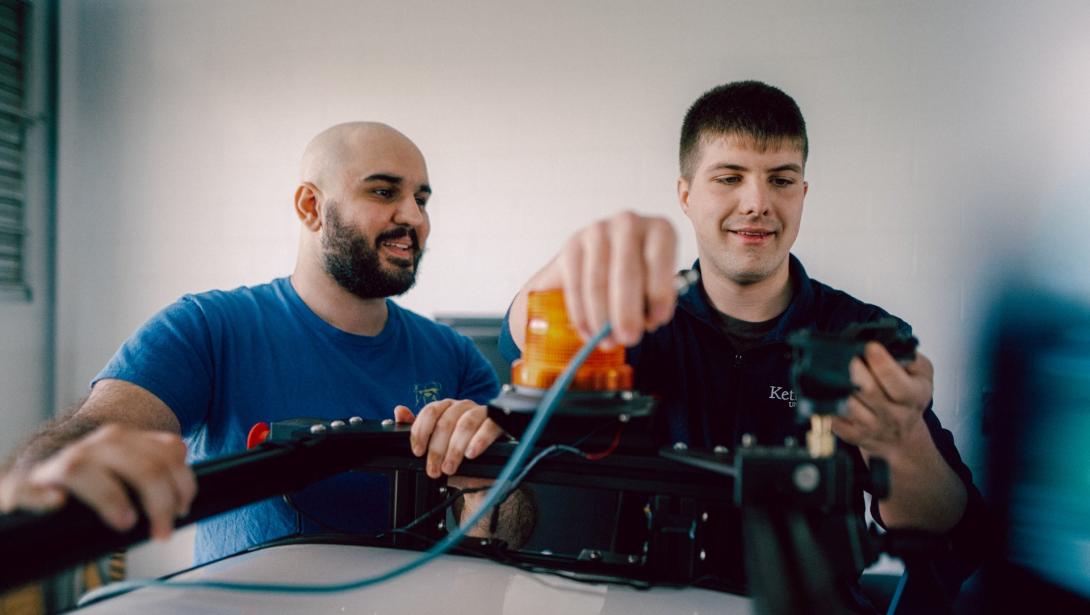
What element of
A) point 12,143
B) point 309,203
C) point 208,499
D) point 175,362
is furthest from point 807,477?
point 12,143

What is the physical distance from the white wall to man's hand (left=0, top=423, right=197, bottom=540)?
5.44 feet

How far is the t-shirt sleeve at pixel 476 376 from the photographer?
66.2 inches

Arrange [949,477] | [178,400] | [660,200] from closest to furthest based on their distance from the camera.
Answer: [949,477] < [178,400] < [660,200]

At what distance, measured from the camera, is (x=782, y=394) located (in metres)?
1.33

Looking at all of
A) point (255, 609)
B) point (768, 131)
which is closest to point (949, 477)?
point (768, 131)

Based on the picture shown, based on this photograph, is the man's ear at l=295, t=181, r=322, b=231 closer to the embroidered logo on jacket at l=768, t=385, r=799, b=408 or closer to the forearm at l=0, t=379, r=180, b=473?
the forearm at l=0, t=379, r=180, b=473

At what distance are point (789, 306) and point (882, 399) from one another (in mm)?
749

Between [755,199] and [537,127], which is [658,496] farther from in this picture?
[537,127]

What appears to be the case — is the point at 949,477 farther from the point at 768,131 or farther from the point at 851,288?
the point at 851,288

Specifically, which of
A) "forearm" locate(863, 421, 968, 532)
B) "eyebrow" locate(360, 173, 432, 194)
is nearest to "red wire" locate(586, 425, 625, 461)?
"forearm" locate(863, 421, 968, 532)

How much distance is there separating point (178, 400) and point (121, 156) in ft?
5.81

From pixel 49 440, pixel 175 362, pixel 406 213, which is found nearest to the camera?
pixel 49 440

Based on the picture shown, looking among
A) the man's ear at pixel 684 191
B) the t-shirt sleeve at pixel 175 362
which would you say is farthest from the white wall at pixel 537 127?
the t-shirt sleeve at pixel 175 362

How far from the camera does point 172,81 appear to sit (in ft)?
8.30
